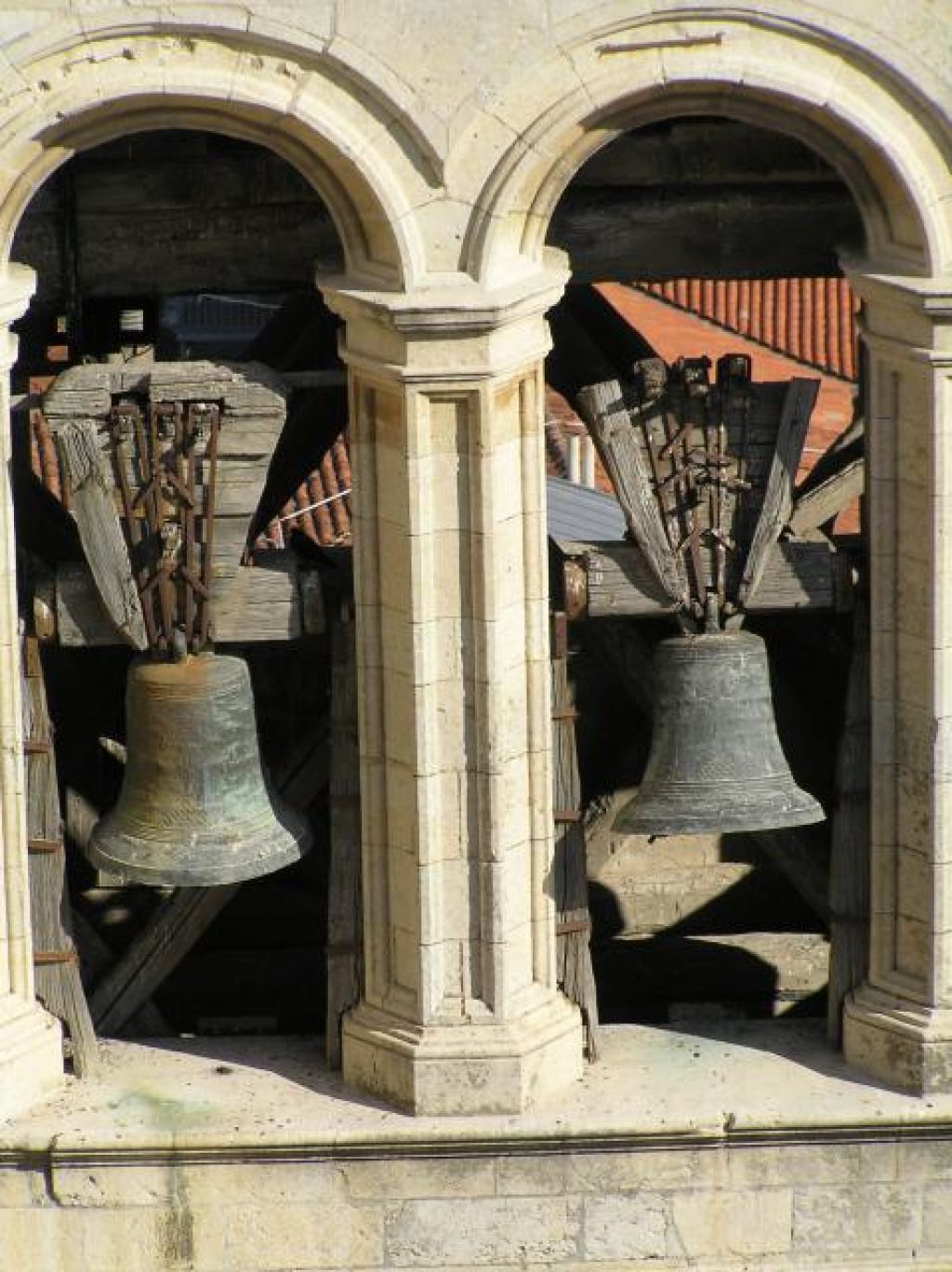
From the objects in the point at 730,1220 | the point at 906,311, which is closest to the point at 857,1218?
the point at 730,1220

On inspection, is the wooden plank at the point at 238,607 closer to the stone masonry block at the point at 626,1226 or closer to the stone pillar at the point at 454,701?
the stone pillar at the point at 454,701

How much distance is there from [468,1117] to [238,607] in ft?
7.58

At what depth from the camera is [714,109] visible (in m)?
15.0

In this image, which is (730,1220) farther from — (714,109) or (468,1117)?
(714,109)

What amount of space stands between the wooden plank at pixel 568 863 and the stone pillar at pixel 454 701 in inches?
8.5

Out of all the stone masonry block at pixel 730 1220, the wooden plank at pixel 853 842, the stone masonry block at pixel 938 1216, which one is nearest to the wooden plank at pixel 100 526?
the wooden plank at pixel 853 842

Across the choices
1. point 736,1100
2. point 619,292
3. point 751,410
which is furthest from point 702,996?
point 619,292

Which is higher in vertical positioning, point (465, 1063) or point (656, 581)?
point (656, 581)

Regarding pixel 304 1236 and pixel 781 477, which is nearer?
pixel 304 1236

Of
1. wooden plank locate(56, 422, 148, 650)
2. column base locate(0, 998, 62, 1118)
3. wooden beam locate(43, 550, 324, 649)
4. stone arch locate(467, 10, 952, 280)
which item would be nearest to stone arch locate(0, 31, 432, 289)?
stone arch locate(467, 10, 952, 280)

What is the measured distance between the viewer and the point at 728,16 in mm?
14703

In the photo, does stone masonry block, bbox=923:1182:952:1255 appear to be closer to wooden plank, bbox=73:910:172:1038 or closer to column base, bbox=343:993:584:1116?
column base, bbox=343:993:584:1116

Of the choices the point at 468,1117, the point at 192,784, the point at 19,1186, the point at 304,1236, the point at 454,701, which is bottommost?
the point at 304,1236

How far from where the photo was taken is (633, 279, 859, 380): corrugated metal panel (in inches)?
1582
